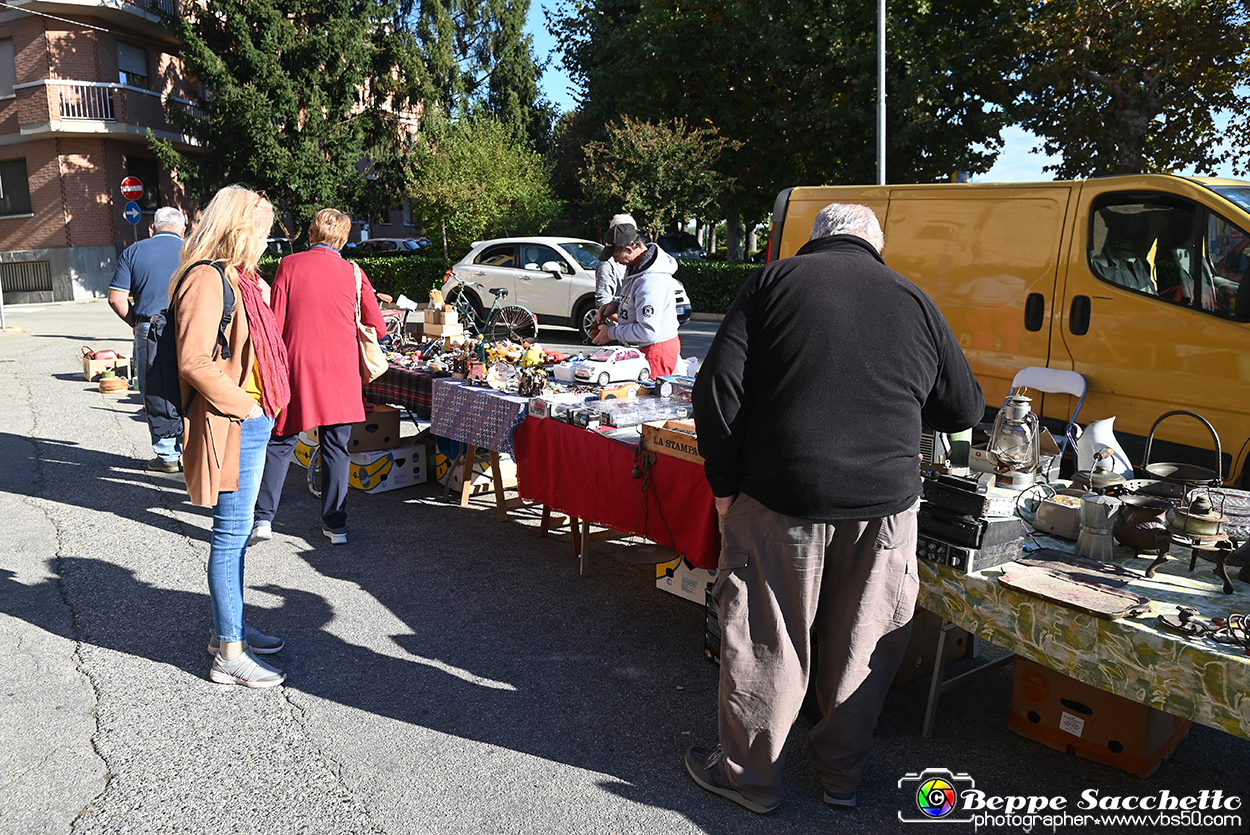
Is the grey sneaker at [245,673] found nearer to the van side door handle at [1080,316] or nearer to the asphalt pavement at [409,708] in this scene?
the asphalt pavement at [409,708]

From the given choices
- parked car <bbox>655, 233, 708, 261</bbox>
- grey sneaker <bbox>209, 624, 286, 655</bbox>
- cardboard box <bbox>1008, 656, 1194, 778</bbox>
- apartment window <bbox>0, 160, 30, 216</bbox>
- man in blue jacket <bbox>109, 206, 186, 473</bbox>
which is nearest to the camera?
cardboard box <bbox>1008, 656, 1194, 778</bbox>

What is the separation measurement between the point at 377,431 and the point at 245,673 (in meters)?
2.99

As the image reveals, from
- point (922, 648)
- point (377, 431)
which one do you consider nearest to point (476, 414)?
point (377, 431)

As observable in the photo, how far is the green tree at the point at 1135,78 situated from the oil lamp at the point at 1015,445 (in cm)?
1547

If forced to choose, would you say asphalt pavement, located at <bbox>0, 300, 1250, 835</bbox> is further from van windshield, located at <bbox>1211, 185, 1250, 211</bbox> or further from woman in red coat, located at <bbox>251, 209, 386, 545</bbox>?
van windshield, located at <bbox>1211, 185, 1250, 211</bbox>

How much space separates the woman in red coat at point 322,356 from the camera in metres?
4.90

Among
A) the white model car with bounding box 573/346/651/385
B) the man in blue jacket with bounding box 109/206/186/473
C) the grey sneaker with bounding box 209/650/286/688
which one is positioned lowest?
the grey sneaker with bounding box 209/650/286/688

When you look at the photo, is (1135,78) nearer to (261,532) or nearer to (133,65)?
(261,532)

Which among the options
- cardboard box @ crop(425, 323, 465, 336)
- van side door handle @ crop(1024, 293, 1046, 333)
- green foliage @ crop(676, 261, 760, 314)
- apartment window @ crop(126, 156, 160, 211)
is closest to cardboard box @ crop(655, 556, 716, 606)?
cardboard box @ crop(425, 323, 465, 336)

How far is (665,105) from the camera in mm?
22406

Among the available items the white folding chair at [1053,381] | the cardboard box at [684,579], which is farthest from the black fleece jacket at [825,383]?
the white folding chair at [1053,381]

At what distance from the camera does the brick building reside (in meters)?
23.9

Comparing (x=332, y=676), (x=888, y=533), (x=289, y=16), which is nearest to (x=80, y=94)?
(x=289, y=16)

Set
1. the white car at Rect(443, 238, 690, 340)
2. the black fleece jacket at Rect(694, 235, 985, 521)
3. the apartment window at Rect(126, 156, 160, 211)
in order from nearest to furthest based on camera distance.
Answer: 1. the black fleece jacket at Rect(694, 235, 985, 521)
2. the white car at Rect(443, 238, 690, 340)
3. the apartment window at Rect(126, 156, 160, 211)
